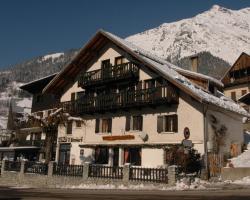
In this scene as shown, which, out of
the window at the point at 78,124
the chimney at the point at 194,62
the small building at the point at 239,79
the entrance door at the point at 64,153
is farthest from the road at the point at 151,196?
the small building at the point at 239,79

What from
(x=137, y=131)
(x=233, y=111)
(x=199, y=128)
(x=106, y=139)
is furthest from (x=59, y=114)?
(x=233, y=111)

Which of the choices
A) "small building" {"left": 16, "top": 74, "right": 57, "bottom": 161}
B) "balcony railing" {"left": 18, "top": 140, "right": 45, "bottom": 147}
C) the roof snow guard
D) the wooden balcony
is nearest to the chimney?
the roof snow guard

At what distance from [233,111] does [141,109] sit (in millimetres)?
8101

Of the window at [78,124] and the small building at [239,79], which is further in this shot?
the small building at [239,79]

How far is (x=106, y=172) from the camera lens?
2794 centimetres

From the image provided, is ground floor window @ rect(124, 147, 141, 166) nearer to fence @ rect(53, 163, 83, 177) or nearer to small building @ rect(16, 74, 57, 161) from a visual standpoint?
fence @ rect(53, 163, 83, 177)

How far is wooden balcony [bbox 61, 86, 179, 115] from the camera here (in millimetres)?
31391

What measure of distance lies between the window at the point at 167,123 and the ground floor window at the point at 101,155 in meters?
6.37

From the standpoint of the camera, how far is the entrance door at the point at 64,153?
39.4 metres

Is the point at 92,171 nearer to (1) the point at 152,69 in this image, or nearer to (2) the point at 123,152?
(2) the point at 123,152

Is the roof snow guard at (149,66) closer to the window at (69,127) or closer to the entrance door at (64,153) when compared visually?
the window at (69,127)

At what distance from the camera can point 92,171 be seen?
28797mm

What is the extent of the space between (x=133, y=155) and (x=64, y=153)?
9417 millimetres

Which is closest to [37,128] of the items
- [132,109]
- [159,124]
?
[132,109]
